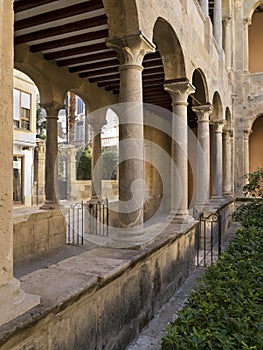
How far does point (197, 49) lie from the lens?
711 cm

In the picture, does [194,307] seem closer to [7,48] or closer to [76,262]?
[76,262]

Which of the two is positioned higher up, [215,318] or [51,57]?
A: [51,57]

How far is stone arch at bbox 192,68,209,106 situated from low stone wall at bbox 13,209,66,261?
430cm

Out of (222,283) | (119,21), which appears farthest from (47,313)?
(119,21)

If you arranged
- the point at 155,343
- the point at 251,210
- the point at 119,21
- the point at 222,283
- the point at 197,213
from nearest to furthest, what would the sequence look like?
the point at 222,283
the point at 155,343
the point at 119,21
the point at 251,210
the point at 197,213

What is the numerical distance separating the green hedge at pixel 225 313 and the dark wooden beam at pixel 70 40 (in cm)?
418

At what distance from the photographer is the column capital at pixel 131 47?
4.07 metres

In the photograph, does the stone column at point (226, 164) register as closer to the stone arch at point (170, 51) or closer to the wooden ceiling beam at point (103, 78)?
the wooden ceiling beam at point (103, 78)

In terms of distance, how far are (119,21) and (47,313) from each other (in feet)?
11.2

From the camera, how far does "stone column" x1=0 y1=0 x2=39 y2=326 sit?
6.54 ft

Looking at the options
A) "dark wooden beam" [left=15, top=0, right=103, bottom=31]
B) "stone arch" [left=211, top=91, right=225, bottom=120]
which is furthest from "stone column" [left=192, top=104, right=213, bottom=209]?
"dark wooden beam" [left=15, top=0, right=103, bottom=31]

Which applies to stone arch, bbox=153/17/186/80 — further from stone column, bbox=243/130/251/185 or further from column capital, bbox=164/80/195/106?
stone column, bbox=243/130/251/185

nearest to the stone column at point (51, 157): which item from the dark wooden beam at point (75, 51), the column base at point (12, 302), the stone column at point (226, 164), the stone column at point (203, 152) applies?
the dark wooden beam at point (75, 51)

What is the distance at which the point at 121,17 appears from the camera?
4.08m
